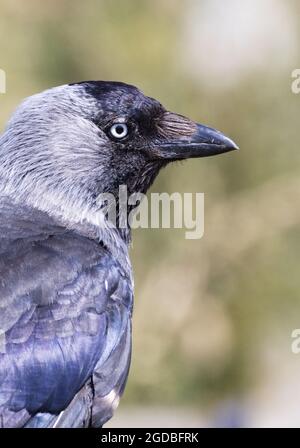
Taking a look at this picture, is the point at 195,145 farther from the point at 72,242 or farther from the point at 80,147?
the point at 72,242

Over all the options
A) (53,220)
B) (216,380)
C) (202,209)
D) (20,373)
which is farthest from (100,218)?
(216,380)

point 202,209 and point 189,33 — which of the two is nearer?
point 202,209

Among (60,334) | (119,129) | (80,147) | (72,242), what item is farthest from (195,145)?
(60,334)

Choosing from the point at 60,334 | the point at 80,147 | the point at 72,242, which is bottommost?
the point at 60,334

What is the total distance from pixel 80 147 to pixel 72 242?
62 centimetres

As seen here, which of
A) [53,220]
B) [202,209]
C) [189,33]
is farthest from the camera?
[189,33]

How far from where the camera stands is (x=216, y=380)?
10.8 m

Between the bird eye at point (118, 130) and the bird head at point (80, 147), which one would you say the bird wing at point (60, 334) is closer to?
the bird head at point (80, 147)

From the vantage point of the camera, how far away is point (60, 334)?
4.88 m

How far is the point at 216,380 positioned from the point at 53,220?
5.65 m

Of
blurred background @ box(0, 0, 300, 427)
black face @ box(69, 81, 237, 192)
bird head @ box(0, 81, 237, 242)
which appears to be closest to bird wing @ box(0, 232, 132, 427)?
bird head @ box(0, 81, 237, 242)

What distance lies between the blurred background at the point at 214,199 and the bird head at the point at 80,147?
4.53 m

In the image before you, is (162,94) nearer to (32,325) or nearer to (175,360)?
(175,360)

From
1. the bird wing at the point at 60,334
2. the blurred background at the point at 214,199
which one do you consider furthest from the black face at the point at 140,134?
the blurred background at the point at 214,199
